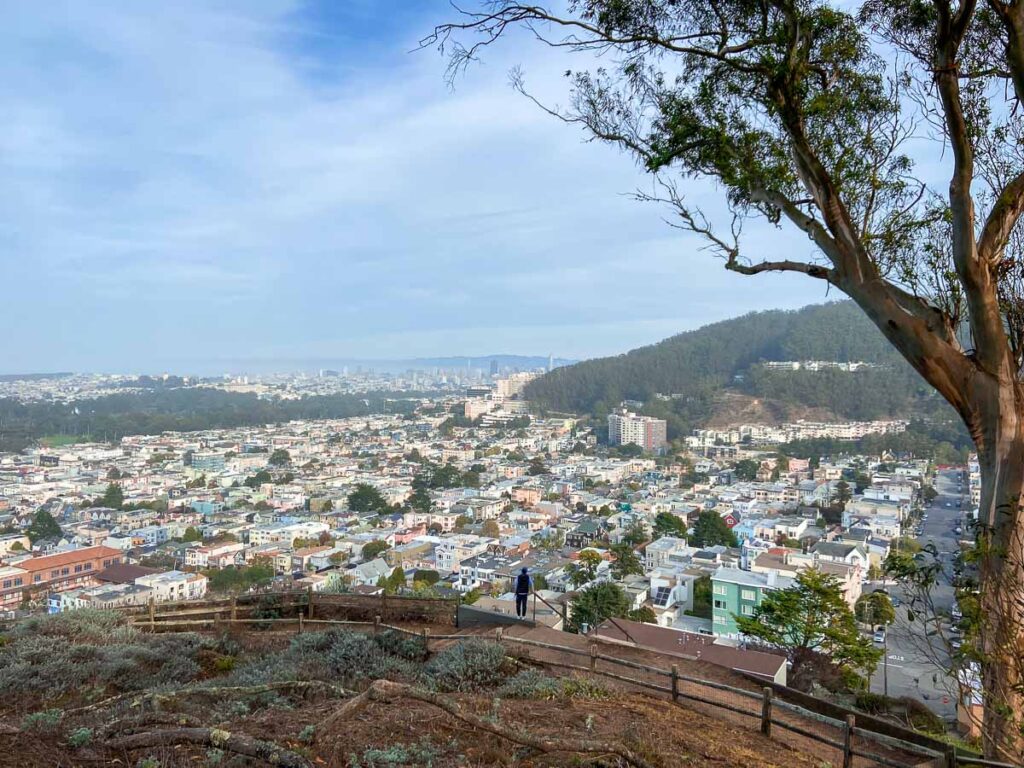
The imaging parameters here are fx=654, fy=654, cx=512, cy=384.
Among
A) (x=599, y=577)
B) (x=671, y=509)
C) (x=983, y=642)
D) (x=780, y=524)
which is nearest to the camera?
(x=983, y=642)

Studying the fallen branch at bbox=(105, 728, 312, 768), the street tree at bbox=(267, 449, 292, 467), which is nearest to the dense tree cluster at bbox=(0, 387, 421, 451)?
the street tree at bbox=(267, 449, 292, 467)

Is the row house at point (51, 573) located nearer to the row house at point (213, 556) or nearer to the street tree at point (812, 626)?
the row house at point (213, 556)

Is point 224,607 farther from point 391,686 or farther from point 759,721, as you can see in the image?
point 759,721

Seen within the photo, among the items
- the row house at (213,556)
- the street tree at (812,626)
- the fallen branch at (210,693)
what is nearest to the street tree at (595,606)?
the street tree at (812,626)

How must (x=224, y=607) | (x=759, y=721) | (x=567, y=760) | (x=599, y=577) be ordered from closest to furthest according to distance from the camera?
(x=567, y=760), (x=759, y=721), (x=224, y=607), (x=599, y=577)

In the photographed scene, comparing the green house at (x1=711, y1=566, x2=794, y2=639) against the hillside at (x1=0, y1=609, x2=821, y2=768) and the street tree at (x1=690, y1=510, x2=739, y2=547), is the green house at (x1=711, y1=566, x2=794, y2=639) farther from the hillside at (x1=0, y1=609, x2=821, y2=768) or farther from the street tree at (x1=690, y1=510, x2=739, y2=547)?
the hillside at (x1=0, y1=609, x2=821, y2=768)

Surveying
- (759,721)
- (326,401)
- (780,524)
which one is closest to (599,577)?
(780,524)
